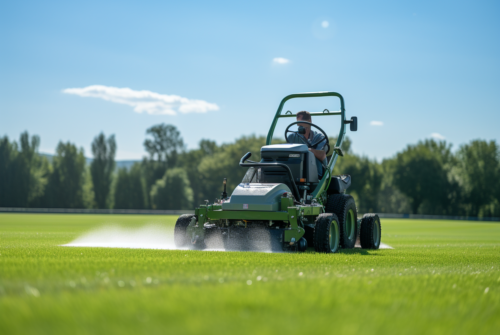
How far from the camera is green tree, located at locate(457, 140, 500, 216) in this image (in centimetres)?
8988

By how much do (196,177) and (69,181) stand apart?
77.5 ft

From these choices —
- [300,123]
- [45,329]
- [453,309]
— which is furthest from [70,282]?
[300,123]

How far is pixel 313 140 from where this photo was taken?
13344mm

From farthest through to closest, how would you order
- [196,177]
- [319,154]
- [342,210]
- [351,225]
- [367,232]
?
[196,177], [367,232], [351,225], [319,154], [342,210]

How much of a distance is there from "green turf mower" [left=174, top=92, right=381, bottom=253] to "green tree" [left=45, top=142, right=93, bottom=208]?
301ft

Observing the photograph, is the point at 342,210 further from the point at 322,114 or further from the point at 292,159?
the point at 322,114

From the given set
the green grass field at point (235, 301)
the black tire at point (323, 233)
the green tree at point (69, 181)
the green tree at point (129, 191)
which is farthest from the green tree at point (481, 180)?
the green grass field at point (235, 301)

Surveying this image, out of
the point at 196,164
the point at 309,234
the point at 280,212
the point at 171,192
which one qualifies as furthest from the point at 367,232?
the point at 196,164

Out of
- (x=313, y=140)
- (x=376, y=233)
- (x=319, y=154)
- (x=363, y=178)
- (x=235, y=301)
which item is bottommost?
(x=376, y=233)

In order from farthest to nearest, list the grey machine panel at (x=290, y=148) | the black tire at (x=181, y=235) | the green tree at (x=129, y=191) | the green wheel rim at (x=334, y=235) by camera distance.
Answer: the green tree at (x=129, y=191) < the grey machine panel at (x=290, y=148) < the black tire at (x=181, y=235) < the green wheel rim at (x=334, y=235)

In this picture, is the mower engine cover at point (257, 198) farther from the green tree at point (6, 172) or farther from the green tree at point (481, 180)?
the green tree at point (6, 172)

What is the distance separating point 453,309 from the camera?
4.48 meters

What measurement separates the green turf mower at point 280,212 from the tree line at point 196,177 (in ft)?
232

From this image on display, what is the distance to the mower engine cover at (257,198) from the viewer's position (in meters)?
11.1
